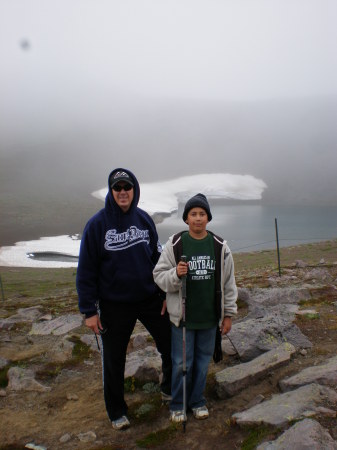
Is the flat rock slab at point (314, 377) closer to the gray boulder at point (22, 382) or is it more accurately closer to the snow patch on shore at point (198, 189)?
the gray boulder at point (22, 382)

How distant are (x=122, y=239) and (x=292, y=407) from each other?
2409 mm

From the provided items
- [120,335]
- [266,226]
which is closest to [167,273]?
[120,335]

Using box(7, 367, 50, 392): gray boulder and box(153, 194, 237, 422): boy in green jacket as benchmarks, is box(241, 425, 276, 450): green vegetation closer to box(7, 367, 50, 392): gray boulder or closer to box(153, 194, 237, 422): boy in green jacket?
box(153, 194, 237, 422): boy in green jacket

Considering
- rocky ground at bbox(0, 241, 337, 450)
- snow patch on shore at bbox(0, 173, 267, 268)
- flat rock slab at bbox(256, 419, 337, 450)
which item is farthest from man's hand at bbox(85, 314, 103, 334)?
snow patch on shore at bbox(0, 173, 267, 268)

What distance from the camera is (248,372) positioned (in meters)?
4.92

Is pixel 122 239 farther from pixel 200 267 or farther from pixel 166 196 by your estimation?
pixel 166 196

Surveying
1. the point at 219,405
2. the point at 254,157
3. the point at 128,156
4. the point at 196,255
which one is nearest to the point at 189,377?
the point at 219,405

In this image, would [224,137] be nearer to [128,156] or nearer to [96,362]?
[128,156]

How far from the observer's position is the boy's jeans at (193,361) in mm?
4258

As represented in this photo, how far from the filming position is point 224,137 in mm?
148750

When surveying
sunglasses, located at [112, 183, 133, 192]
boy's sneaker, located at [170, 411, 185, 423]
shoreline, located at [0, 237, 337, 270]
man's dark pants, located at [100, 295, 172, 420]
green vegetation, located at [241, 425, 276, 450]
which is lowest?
shoreline, located at [0, 237, 337, 270]

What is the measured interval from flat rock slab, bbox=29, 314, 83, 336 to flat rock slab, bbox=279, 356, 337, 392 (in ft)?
17.4

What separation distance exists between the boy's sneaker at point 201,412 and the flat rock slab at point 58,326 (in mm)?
4789

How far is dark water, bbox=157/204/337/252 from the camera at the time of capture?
42719 millimetres
